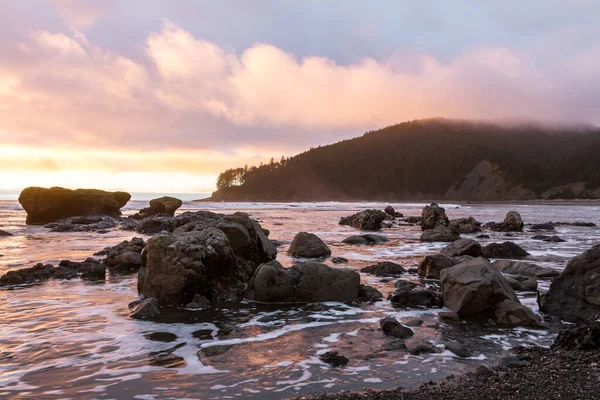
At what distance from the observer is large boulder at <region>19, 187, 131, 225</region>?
3356 cm

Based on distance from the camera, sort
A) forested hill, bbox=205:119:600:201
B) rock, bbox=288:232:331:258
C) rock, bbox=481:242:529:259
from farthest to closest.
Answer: forested hill, bbox=205:119:600:201 < rock, bbox=481:242:529:259 < rock, bbox=288:232:331:258

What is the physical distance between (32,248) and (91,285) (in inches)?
343

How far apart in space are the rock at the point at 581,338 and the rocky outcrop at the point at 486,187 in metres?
122

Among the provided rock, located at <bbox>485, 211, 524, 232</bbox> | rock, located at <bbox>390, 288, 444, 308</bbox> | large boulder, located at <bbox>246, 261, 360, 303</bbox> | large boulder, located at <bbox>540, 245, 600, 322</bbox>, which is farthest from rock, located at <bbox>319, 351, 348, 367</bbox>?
rock, located at <bbox>485, 211, 524, 232</bbox>

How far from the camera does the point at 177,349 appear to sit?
6.06m

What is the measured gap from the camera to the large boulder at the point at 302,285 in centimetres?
907

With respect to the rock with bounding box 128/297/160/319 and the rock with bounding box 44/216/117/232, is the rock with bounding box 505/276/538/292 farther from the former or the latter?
the rock with bounding box 44/216/117/232

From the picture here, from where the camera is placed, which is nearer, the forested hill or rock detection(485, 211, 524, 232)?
rock detection(485, 211, 524, 232)

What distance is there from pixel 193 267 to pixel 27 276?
4.88 meters

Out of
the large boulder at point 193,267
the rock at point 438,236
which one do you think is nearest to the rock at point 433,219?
the rock at point 438,236

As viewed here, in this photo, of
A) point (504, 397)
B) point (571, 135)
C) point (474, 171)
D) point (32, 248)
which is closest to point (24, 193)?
point (32, 248)

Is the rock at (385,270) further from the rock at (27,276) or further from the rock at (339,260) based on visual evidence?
the rock at (27,276)

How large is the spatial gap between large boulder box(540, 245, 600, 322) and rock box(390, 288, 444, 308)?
6.18 feet

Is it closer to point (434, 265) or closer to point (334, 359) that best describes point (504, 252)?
point (434, 265)
